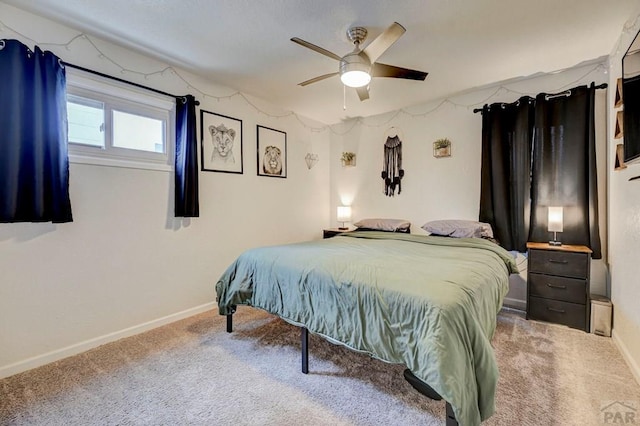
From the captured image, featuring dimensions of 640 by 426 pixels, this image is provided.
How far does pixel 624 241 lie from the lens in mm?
2262

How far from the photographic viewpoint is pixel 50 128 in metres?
2.08

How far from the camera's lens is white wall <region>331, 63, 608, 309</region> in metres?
2.86

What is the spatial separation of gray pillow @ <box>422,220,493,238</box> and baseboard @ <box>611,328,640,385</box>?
1.20m

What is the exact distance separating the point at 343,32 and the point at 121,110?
6.53ft

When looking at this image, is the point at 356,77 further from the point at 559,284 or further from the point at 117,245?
the point at 559,284

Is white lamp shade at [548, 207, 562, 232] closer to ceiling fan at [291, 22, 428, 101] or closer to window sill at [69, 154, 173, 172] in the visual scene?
ceiling fan at [291, 22, 428, 101]

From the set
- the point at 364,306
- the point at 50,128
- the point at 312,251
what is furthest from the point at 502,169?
the point at 50,128

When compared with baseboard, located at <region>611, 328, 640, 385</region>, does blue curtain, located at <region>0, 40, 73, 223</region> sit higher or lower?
higher

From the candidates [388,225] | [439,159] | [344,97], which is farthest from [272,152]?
[439,159]

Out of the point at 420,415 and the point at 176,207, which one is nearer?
the point at 420,415

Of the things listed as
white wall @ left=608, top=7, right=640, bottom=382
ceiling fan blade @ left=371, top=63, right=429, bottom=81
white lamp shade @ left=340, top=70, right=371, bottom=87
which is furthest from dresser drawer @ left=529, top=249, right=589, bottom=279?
white lamp shade @ left=340, top=70, right=371, bottom=87

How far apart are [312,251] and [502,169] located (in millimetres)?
2333

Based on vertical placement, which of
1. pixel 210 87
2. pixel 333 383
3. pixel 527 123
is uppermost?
pixel 210 87

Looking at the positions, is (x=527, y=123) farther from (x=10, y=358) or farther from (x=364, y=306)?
(x=10, y=358)
